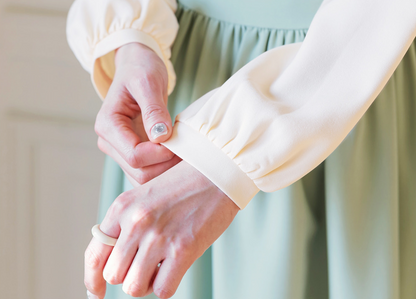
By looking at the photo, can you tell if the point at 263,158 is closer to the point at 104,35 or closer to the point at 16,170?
the point at 104,35

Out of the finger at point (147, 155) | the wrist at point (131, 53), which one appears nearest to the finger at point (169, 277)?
the finger at point (147, 155)

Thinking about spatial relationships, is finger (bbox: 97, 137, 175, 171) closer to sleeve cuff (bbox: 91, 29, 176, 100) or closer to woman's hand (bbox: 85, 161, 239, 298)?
woman's hand (bbox: 85, 161, 239, 298)

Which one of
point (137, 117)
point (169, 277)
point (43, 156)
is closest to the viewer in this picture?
point (169, 277)

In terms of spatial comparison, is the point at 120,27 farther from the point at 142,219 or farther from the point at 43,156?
the point at 43,156

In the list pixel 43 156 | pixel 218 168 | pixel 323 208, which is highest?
pixel 218 168

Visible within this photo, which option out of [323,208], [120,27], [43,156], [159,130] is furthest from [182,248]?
[43,156]

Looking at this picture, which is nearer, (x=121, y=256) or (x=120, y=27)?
(x=121, y=256)

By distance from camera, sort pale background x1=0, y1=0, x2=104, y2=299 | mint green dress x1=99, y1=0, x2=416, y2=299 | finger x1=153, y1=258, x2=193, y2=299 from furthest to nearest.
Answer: pale background x1=0, y1=0, x2=104, y2=299
mint green dress x1=99, y1=0, x2=416, y2=299
finger x1=153, y1=258, x2=193, y2=299

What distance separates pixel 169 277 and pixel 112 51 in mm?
427

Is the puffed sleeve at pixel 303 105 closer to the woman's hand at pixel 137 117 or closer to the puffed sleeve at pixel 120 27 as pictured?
the woman's hand at pixel 137 117

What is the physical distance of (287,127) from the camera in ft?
1.26

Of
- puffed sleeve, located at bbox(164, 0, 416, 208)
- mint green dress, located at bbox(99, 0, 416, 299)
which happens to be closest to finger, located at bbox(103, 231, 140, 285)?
puffed sleeve, located at bbox(164, 0, 416, 208)

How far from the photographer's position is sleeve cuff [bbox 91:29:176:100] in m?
0.59

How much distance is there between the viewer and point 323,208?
0.57 metres
